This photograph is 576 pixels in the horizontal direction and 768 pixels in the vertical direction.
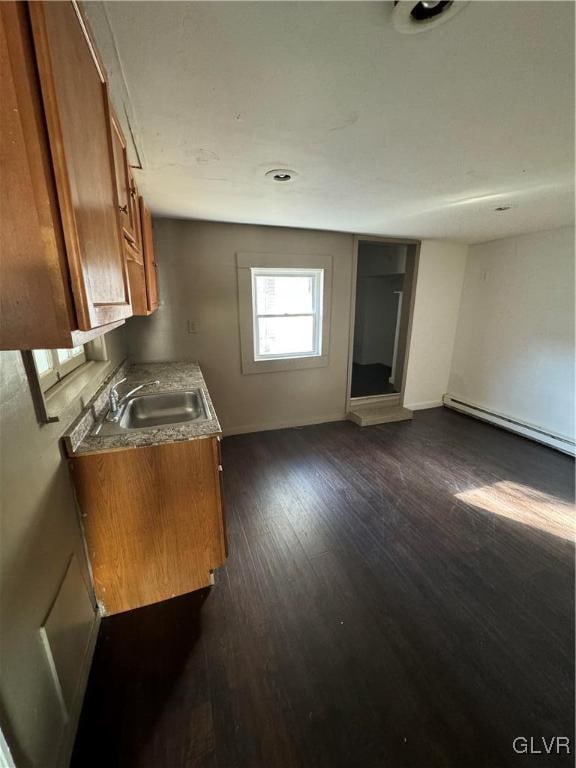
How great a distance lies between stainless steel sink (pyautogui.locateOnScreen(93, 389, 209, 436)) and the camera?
6.22 feet

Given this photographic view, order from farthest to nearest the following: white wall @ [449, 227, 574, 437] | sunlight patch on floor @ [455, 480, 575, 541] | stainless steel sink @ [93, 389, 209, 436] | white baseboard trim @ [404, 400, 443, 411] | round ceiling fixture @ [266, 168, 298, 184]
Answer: white baseboard trim @ [404, 400, 443, 411], white wall @ [449, 227, 574, 437], sunlight patch on floor @ [455, 480, 575, 541], stainless steel sink @ [93, 389, 209, 436], round ceiling fixture @ [266, 168, 298, 184]

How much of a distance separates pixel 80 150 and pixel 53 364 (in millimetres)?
1065

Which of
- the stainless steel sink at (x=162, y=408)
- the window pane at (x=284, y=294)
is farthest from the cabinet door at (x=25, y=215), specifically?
the window pane at (x=284, y=294)

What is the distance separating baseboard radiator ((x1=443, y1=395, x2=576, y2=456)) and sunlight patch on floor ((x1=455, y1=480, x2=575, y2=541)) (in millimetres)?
998

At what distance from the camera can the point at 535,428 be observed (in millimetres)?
3246

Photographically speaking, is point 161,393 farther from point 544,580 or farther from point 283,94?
point 544,580

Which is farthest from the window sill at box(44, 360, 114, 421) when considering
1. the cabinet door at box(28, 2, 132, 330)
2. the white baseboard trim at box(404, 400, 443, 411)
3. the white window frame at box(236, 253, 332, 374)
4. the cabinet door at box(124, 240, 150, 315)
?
the white baseboard trim at box(404, 400, 443, 411)

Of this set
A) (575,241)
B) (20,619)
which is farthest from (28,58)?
(575,241)

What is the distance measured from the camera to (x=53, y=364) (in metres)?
1.37

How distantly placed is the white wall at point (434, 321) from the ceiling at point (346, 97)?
1.89 metres

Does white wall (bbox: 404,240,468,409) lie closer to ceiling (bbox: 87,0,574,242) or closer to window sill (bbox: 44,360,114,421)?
ceiling (bbox: 87,0,574,242)

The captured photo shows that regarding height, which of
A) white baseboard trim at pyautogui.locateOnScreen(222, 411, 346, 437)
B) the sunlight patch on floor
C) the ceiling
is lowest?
the sunlight patch on floor

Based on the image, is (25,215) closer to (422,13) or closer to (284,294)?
(422,13)

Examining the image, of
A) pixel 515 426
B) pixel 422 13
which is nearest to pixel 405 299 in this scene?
pixel 515 426
